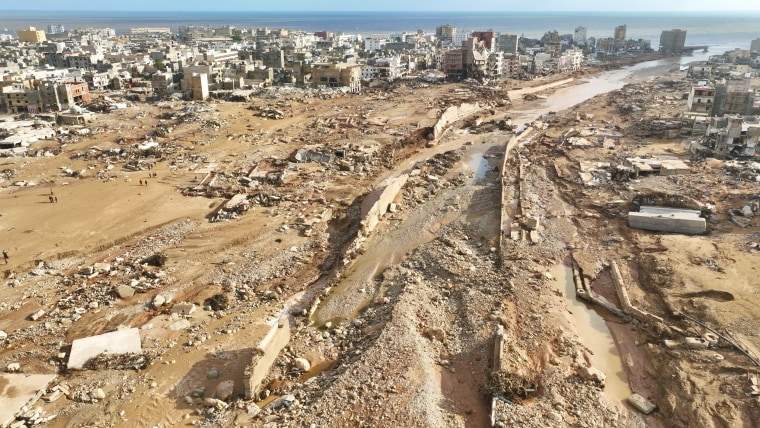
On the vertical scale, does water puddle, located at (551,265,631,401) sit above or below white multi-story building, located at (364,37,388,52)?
below

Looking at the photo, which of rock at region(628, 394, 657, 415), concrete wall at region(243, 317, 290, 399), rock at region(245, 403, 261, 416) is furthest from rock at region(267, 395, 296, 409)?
rock at region(628, 394, 657, 415)

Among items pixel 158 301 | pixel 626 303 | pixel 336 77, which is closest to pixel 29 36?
pixel 336 77

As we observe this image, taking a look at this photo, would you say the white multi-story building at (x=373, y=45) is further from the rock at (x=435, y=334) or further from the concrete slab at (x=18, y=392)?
the concrete slab at (x=18, y=392)

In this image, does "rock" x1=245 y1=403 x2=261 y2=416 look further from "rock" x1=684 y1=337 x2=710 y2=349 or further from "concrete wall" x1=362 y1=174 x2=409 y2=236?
"rock" x1=684 y1=337 x2=710 y2=349

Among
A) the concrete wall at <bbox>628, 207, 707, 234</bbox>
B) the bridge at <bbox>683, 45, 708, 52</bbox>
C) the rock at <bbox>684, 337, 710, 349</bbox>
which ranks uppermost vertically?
the bridge at <bbox>683, 45, 708, 52</bbox>

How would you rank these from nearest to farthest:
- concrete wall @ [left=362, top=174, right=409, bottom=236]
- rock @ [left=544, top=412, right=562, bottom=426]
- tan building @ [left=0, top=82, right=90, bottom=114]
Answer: rock @ [left=544, top=412, right=562, bottom=426]
concrete wall @ [left=362, top=174, right=409, bottom=236]
tan building @ [left=0, top=82, right=90, bottom=114]

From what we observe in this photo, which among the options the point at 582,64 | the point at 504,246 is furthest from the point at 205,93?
the point at 582,64

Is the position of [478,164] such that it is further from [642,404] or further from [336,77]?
[336,77]
